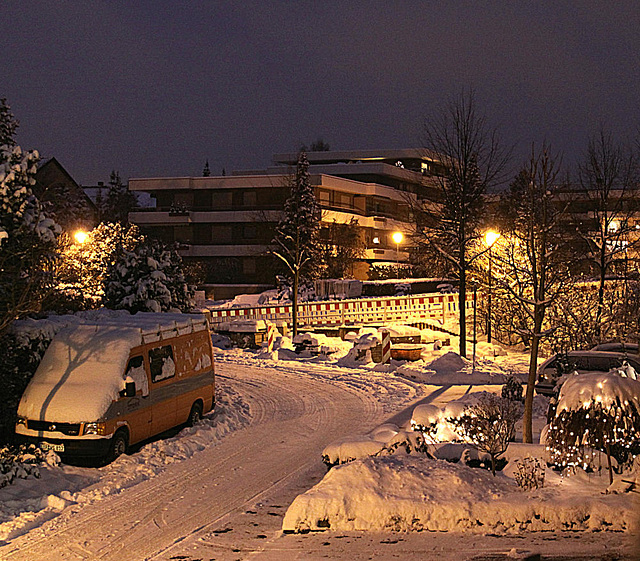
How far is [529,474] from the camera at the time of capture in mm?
8852

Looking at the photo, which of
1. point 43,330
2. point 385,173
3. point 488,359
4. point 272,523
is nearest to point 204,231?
point 385,173

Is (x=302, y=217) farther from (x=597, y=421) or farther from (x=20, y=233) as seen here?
(x=597, y=421)

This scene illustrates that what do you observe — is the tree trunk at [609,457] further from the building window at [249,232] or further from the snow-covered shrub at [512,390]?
the building window at [249,232]

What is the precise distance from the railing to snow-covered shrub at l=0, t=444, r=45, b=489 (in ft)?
77.9

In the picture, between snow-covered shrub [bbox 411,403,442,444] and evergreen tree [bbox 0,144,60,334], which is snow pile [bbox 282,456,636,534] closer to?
snow-covered shrub [bbox 411,403,442,444]

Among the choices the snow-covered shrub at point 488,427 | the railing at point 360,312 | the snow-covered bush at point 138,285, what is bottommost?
the snow-covered shrub at point 488,427

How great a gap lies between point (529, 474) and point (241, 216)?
175 ft

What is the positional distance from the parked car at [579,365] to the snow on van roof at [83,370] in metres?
9.22

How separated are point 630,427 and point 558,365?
9312 millimetres

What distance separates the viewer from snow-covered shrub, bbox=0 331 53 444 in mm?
12711

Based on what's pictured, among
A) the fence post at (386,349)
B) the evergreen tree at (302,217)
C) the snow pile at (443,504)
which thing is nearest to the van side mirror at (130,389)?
the snow pile at (443,504)

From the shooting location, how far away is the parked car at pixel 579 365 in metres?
17.0

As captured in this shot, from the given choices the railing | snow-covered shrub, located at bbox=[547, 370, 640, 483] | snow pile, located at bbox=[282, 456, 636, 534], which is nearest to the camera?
snow pile, located at bbox=[282, 456, 636, 534]

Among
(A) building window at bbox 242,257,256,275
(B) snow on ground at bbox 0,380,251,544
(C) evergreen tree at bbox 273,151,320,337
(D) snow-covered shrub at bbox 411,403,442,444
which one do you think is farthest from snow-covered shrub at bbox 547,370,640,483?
(A) building window at bbox 242,257,256,275
